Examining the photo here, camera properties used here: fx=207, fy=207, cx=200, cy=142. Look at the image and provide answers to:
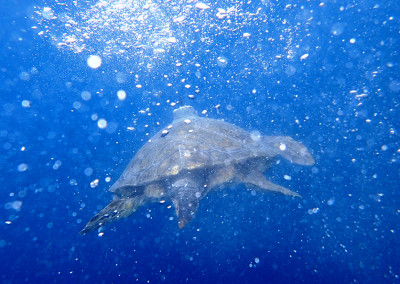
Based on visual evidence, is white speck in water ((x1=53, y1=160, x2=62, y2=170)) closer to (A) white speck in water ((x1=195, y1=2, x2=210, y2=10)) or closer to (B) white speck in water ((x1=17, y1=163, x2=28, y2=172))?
(B) white speck in water ((x1=17, y1=163, x2=28, y2=172))

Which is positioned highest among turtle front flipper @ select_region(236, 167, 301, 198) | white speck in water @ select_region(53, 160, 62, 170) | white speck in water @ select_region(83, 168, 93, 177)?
white speck in water @ select_region(53, 160, 62, 170)

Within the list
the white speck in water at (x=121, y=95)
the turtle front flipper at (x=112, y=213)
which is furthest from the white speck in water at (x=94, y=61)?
the turtle front flipper at (x=112, y=213)

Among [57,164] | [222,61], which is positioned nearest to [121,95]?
[222,61]

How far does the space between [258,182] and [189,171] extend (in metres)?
1.89

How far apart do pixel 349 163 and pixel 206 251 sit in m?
9.27

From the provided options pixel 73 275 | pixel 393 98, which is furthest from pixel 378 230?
pixel 73 275

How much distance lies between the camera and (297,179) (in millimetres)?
9938

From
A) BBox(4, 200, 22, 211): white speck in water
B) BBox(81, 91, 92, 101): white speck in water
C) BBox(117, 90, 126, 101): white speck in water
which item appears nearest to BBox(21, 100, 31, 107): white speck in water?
BBox(81, 91, 92, 101): white speck in water

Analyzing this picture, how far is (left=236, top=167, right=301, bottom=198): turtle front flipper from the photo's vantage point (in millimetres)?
5185

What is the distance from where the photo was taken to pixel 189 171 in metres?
5.31

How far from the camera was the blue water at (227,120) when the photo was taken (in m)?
8.68

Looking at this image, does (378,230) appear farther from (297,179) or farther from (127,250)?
(127,250)

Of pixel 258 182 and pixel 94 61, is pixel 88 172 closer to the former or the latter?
pixel 94 61

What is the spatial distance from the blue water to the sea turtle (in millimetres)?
1411
